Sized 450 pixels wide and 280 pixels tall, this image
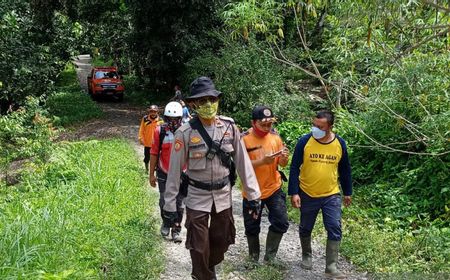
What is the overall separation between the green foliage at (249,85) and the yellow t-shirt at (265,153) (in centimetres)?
944

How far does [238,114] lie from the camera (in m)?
15.8

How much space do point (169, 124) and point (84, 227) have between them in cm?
166

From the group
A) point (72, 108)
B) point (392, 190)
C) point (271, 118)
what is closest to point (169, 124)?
point (271, 118)

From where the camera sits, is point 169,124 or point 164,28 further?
point 164,28

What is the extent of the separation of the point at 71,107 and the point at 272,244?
21025 millimetres

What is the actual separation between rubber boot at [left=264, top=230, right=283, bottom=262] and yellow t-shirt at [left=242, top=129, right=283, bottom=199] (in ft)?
1.60

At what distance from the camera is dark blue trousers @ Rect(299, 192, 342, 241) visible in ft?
17.5

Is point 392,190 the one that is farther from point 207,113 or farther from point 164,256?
point 207,113

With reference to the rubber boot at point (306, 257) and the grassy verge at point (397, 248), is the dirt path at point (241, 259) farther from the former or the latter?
the grassy verge at point (397, 248)

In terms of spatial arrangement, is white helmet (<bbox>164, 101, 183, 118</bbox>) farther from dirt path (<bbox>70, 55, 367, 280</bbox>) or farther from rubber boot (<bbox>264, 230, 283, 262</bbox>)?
rubber boot (<bbox>264, 230, 283, 262</bbox>)

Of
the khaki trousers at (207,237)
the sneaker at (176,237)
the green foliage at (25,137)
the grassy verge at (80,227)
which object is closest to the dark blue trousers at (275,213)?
the khaki trousers at (207,237)

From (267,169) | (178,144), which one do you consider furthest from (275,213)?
(178,144)

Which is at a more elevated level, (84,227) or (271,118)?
(271,118)

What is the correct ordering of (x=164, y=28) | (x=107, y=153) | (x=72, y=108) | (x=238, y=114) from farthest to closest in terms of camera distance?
(x=72, y=108), (x=164, y=28), (x=238, y=114), (x=107, y=153)
